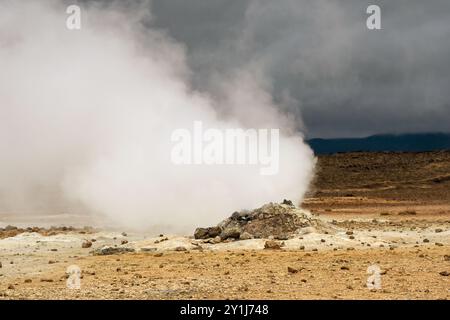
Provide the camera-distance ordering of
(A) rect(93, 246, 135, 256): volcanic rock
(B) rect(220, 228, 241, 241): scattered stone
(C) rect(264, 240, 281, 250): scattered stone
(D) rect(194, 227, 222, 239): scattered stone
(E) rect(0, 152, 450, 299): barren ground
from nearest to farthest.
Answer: (E) rect(0, 152, 450, 299): barren ground < (C) rect(264, 240, 281, 250): scattered stone < (A) rect(93, 246, 135, 256): volcanic rock < (B) rect(220, 228, 241, 241): scattered stone < (D) rect(194, 227, 222, 239): scattered stone

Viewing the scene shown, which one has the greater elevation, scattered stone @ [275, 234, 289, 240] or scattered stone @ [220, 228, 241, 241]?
scattered stone @ [220, 228, 241, 241]

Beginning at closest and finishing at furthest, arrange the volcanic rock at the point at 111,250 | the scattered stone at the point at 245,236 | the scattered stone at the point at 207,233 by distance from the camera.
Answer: the volcanic rock at the point at 111,250 → the scattered stone at the point at 245,236 → the scattered stone at the point at 207,233

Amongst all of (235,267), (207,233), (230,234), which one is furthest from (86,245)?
(235,267)

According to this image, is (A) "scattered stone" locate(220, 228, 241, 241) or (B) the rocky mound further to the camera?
(B) the rocky mound

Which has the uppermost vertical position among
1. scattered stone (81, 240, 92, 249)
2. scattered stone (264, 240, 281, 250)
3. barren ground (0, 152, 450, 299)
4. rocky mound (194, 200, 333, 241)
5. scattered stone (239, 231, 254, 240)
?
rocky mound (194, 200, 333, 241)

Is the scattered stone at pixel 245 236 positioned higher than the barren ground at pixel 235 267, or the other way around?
the scattered stone at pixel 245 236

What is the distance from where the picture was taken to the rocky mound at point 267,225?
102 ft

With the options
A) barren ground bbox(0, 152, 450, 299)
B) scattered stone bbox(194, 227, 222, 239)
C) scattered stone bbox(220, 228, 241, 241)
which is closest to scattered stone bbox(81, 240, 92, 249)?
barren ground bbox(0, 152, 450, 299)

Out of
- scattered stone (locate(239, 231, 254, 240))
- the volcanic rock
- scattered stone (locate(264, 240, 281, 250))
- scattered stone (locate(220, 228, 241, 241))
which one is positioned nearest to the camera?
scattered stone (locate(264, 240, 281, 250))

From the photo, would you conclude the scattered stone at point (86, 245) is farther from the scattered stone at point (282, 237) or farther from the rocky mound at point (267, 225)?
the scattered stone at point (282, 237)

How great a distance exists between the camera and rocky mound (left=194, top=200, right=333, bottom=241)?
31109 mm

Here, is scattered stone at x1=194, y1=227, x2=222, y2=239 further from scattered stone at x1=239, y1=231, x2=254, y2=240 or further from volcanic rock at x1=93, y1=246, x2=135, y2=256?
volcanic rock at x1=93, y1=246, x2=135, y2=256

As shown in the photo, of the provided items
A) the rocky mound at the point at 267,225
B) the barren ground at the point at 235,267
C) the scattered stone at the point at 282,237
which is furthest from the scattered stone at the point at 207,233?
the scattered stone at the point at 282,237
